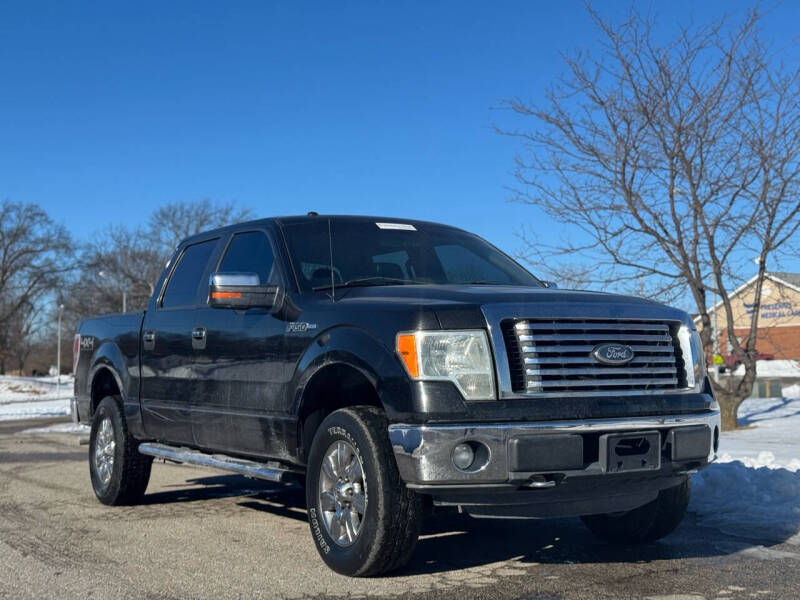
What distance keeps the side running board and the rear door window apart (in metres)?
1.03

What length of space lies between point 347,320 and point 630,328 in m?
1.44

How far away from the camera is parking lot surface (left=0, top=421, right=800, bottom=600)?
4363mm

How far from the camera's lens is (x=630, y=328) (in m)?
4.61

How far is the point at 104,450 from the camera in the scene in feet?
24.5

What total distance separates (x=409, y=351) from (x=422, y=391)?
20 centimetres

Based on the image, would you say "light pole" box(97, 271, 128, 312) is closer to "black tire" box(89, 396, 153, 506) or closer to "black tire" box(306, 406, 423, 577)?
"black tire" box(89, 396, 153, 506)

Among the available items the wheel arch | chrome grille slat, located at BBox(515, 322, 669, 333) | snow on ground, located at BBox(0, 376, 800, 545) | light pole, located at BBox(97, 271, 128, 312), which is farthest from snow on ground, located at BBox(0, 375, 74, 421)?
chrome grille slat, located at BBox(515, 322, 669, 333)

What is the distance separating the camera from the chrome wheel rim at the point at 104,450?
731 cm

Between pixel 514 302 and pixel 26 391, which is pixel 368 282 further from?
pixel 26 391

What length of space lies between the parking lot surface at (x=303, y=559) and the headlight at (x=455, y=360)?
973mm

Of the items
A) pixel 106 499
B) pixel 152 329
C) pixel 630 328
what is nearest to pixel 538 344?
pixel 630 328

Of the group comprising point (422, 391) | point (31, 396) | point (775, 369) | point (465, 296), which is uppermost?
point (465, 296)

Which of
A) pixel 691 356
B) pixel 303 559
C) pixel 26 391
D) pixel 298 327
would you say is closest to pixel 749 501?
pixel 691 356

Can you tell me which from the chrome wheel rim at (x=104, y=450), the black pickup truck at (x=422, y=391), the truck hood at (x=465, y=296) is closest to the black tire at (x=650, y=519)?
the black pickup truck at (x=422, y=391)
